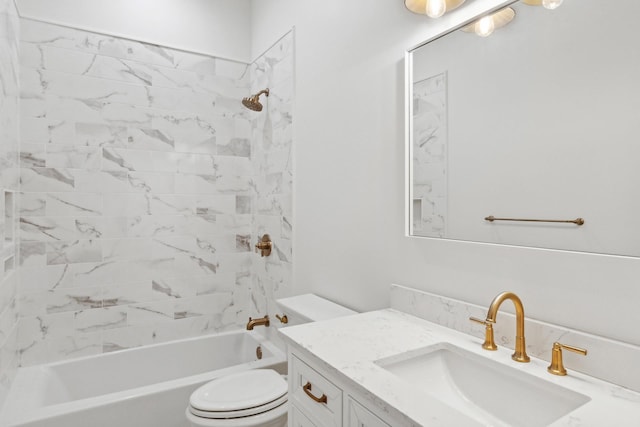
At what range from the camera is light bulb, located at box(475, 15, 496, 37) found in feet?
3.93

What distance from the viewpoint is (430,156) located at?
4.61ft

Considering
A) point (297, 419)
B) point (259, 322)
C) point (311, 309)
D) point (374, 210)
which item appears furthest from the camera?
point (259, 322)

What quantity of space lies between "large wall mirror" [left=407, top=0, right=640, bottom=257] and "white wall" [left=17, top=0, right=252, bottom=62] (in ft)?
6.10

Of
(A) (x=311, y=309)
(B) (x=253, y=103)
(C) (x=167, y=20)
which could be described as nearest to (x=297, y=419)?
(A) (x=311, y=309)

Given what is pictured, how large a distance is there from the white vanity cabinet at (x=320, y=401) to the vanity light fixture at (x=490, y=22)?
1132mm

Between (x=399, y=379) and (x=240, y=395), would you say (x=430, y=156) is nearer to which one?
(x=399, y=379)

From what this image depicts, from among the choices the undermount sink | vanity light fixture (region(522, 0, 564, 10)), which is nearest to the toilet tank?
the undermount sink

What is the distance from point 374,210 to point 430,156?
0.37 metres

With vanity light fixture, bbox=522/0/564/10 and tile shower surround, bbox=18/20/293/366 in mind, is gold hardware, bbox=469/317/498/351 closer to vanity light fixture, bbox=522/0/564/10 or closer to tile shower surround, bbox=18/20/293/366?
vanity light fixture, bbox=522/0/564/10

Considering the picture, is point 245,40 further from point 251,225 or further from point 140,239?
point 140,239

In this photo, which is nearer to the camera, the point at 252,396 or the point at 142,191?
the point at 252,396

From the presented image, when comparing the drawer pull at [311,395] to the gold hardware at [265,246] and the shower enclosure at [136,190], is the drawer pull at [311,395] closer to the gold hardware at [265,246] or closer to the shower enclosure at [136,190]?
the shower enclosure at [136,190]

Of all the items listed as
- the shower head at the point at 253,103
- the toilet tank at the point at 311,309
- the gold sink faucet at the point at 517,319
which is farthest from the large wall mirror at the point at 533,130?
the shower head at the point at 253,103

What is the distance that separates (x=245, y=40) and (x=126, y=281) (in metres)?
1.93
